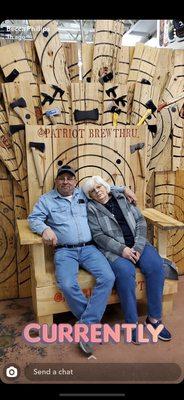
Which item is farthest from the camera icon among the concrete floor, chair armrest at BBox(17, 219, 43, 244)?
chair armrest at BBox(17, 219, 43, 244)

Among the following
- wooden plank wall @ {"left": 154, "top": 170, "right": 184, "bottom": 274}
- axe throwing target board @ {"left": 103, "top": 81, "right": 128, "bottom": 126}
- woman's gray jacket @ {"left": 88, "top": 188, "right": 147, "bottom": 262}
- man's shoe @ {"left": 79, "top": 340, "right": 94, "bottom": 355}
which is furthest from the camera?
wooden plank wall @ {"left": 154, "top": 170, "right": 184, "bottom": 274}

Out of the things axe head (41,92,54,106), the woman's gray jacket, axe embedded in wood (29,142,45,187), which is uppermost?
axe head (41,92,54,106)

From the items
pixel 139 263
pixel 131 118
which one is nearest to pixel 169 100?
pixel 131 118

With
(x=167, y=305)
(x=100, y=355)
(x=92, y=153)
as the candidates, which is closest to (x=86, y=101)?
(x=92, y=153)

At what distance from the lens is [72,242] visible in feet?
5.77

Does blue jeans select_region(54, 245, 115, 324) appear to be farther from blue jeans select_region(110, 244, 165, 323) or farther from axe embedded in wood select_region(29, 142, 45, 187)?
axe embedded in wood select_region(29, 142, 45, 187)

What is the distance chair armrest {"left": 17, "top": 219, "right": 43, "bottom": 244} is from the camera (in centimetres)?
160

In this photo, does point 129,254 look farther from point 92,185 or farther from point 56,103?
point 56,103

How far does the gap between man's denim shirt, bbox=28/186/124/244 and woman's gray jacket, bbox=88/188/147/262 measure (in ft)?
0.16

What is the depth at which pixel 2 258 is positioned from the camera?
6.80ft

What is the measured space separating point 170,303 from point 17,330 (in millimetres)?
876

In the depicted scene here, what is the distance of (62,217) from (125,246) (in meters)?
0.37

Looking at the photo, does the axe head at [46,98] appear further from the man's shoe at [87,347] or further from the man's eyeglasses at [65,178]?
the man's shoe at [87,347]

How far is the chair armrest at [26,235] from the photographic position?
5.25 ft
